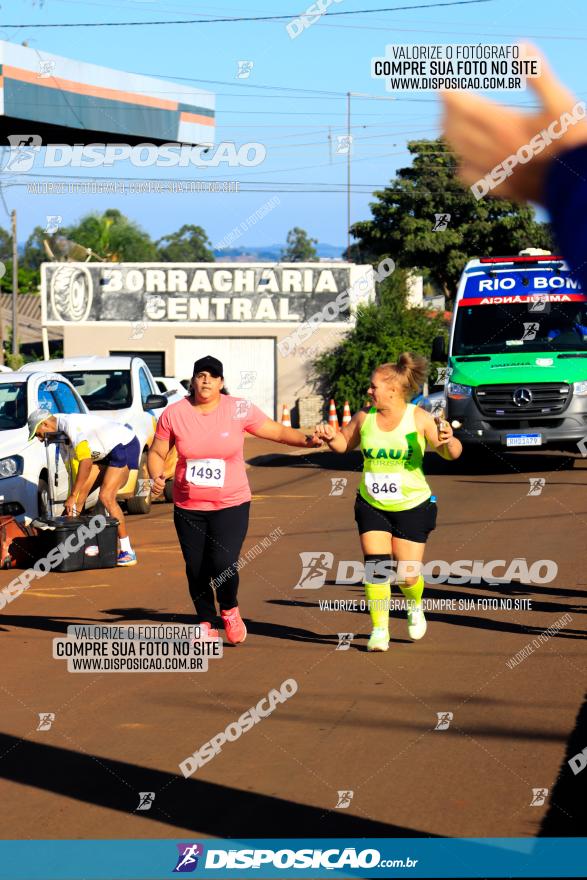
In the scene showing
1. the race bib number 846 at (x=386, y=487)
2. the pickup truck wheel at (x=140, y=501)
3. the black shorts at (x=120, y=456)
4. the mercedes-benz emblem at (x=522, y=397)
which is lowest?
the pickup truck wheel at (x=140, y=501)

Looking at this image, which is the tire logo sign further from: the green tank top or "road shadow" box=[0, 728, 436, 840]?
"road shadow" box=[0, 728, 436, 840]

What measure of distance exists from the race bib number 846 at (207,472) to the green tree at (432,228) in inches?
1898

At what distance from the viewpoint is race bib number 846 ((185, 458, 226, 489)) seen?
353 inches

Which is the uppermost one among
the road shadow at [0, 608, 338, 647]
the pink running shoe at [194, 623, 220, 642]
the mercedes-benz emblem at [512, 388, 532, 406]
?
the mercedes-benz emblem at [512, 388, 532, 406]

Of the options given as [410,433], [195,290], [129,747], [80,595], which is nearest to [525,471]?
[80,595]

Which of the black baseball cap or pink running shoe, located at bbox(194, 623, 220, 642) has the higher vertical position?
the black baseball cap

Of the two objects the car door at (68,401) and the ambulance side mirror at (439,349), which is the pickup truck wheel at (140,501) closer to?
the car door at (68,401)

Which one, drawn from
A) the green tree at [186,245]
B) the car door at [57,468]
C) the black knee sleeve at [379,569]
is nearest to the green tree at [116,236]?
the green tree at [186,245]

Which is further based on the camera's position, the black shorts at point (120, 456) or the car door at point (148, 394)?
Result: the car door at point (148, 394)

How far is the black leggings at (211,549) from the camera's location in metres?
8.96

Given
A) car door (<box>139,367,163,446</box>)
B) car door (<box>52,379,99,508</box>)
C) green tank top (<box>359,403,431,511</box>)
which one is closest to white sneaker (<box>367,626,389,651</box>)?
green tank top (<box>359,403,431,511</box>)

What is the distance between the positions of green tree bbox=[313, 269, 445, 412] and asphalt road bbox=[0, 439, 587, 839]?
25.4 m

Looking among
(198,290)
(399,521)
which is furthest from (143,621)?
(198,290)

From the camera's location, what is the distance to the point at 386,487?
28.8ft
